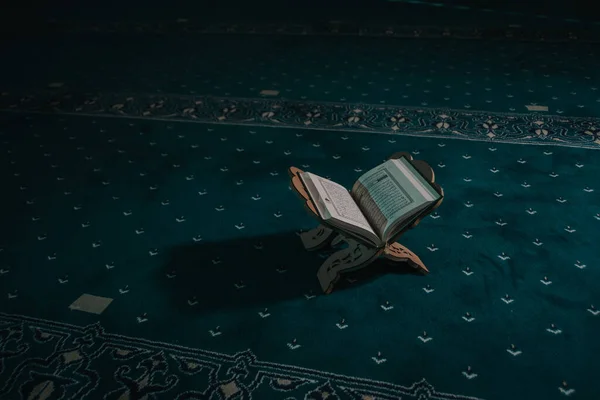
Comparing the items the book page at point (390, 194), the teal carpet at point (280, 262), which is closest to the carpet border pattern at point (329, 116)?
the teal carpet at point (280, 262)

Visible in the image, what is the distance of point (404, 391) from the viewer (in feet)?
5.44

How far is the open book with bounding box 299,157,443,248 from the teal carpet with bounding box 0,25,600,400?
26 cm

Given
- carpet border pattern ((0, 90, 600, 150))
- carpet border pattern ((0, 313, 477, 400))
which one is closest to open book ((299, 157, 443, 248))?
carpet border pattern ((0, 313, 477, 400))

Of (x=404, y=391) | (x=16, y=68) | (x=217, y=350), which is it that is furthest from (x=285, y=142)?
(x=16, y=68)

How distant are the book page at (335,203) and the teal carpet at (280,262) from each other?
281 mm

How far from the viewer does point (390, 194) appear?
6.78 feet

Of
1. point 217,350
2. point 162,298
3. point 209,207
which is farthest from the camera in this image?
point 209,207

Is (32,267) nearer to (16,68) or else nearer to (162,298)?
(162,298)

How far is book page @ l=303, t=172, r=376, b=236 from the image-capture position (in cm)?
194

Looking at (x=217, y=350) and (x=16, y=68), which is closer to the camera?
(x=217, y=350)

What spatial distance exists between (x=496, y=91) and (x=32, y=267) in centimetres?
327

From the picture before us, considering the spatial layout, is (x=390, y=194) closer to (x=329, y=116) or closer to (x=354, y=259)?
(x=354, y=259)

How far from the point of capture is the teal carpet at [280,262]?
1.74 meters

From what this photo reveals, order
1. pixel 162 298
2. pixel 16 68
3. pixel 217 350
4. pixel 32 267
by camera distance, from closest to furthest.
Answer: pixel 217 350 → pixel 162 298 → pixel 32 267 → pixel 16 68
